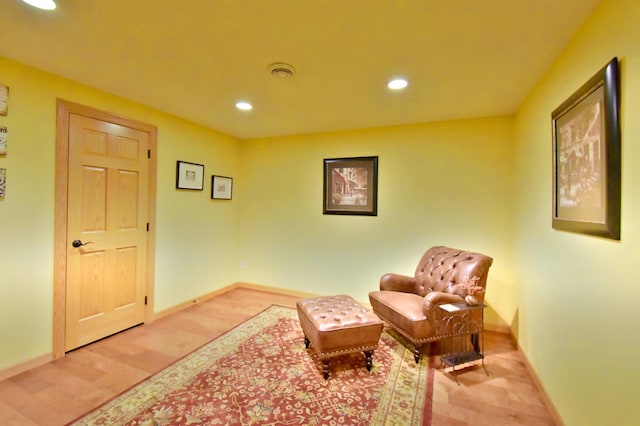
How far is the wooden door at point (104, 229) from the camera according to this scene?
2471mm

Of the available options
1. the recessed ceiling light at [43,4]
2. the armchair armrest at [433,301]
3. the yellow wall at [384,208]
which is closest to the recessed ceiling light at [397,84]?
the yellow wall at [384,208]

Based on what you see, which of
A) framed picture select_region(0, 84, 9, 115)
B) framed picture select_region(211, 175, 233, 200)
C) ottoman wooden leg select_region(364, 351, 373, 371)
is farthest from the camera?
framed picture select_region(211, 175, 233, 200)

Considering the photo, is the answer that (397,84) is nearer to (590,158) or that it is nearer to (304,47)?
(304,47)

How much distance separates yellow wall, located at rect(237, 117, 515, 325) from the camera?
3.06 meters

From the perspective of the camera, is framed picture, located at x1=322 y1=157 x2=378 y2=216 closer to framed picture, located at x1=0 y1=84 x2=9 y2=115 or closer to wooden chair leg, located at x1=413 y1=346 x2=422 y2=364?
wooden chair leg, located at x1=413 y1=346 x2=422 y2=364

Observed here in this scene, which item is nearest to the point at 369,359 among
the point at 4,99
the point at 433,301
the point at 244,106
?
the point at 433,301

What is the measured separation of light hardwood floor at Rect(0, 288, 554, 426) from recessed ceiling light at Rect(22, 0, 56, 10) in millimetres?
2353

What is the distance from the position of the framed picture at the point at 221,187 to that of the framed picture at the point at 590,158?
3.69m

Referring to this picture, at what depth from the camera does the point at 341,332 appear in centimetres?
212

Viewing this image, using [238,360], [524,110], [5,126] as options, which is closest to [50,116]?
[5,126]

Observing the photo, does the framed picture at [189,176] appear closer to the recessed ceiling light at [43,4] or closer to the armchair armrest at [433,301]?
the recessed ceiling light at [43,4]

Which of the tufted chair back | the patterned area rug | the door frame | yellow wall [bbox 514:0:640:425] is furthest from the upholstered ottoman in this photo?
the door frame

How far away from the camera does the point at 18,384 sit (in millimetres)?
2004

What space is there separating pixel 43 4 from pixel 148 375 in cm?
243
